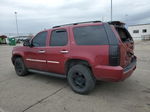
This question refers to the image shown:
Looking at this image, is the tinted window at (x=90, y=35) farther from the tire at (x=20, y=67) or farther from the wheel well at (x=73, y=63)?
the tire at (x=20, y=67)

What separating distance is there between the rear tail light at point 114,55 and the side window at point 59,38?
1.39m

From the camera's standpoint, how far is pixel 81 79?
3.60 meters

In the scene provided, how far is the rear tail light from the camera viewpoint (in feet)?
9.29

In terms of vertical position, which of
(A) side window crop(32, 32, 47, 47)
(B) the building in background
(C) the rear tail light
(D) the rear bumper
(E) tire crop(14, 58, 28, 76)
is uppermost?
(B) the building in background

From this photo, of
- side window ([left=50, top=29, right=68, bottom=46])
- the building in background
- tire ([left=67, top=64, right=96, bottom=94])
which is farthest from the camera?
the building in background

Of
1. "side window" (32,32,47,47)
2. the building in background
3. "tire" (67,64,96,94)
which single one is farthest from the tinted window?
the building in background

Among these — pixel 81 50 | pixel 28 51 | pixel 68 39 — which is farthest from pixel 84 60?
pixel 28 51

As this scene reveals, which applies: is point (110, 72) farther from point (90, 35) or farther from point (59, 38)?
point (59, 38)

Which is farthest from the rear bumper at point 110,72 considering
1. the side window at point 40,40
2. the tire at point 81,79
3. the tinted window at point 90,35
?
the side window at point 40,40

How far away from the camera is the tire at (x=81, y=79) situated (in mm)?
3348

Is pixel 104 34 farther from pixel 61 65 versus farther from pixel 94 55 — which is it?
pixel 61 65

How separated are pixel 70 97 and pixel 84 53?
4.10ft

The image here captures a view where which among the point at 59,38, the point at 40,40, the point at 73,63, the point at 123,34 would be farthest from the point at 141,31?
the point at 73,63

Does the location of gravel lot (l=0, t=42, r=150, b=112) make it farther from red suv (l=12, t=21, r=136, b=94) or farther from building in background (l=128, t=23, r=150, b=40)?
building in background (l=128, t=23, r=150, b=40)
